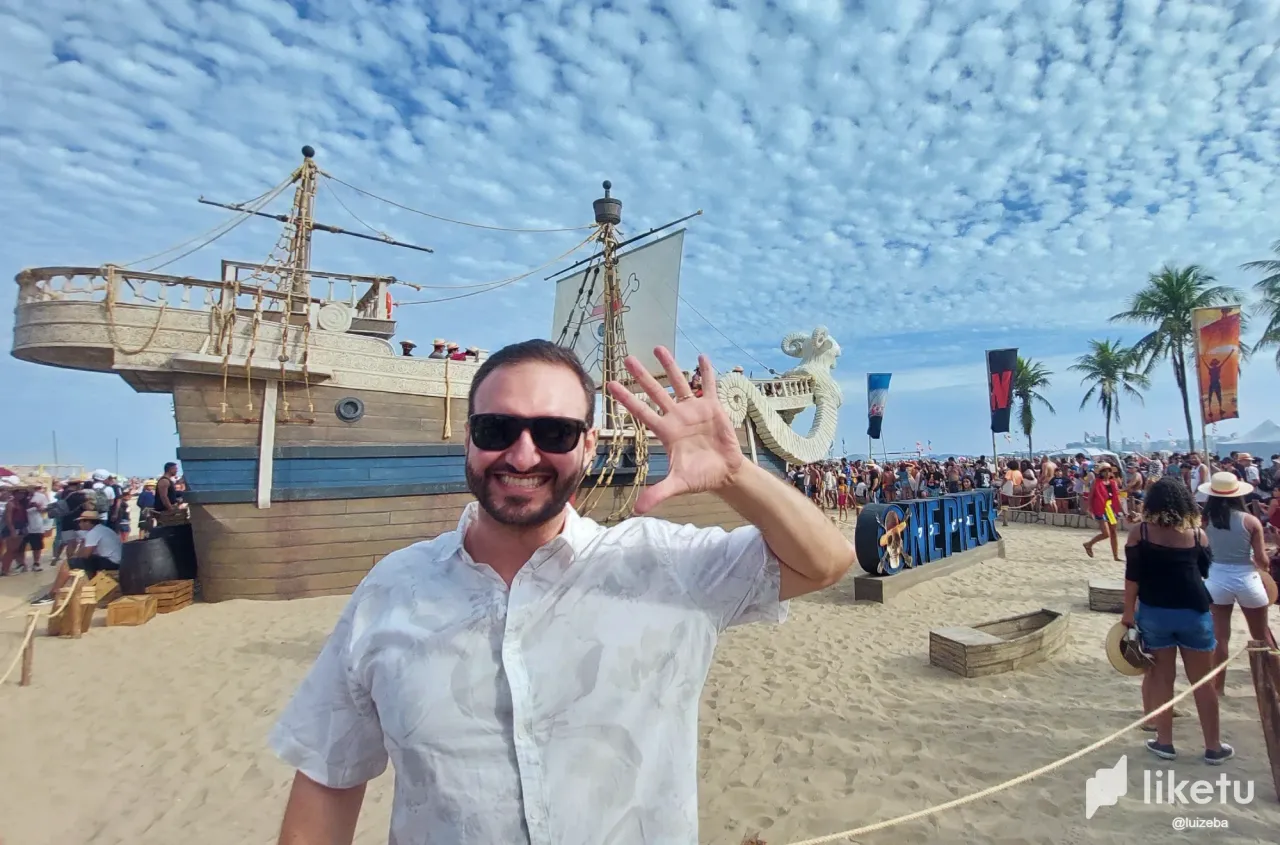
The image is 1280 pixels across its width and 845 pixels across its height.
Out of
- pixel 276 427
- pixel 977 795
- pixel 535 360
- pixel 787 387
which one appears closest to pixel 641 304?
pixel 787 387

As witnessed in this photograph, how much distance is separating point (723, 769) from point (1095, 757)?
2.51 m

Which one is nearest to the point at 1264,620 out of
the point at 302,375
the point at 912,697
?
the point at 912,697

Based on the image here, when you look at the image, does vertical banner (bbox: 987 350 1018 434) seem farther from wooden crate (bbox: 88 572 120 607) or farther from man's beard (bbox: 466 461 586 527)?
wooden crate (bbox: 88 572 120 607)

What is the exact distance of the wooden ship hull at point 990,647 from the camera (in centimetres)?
550

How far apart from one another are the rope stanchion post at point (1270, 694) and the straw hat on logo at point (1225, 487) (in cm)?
141

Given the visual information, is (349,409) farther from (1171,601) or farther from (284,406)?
(1171,601)

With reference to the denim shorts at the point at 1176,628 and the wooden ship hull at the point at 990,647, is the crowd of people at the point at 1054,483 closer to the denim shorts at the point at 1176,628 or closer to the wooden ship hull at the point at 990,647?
the wooden ship hull at the point at 990,647

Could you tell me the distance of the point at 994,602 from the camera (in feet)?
27.2

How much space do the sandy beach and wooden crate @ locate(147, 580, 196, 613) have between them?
0.53 metres

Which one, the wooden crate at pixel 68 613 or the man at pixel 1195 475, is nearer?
the wooden crate at pixel 68 613

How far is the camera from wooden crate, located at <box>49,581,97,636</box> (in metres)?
7.00

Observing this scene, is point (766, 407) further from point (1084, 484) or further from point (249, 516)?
point (249, 516)

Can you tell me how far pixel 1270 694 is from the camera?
3518 mm

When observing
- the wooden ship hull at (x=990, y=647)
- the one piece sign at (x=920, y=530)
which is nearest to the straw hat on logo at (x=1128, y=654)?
the wooden ship hull at (x=990, y=647)
